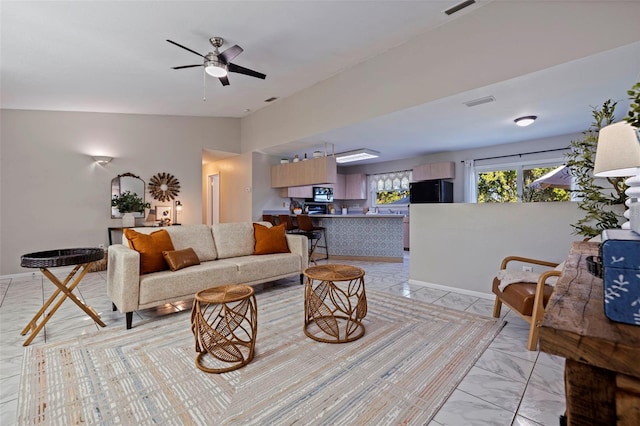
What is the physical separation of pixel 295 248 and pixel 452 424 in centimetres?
278

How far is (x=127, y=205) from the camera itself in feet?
17.6

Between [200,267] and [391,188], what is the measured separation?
227 inches

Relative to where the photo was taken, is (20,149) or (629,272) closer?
(629,272)

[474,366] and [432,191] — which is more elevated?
[432,191]

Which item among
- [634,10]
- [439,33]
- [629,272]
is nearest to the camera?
[629,272]

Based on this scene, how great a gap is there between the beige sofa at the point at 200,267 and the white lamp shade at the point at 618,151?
3.04 meters

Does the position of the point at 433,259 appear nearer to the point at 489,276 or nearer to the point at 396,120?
the point at 489,276

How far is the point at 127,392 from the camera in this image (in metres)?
1.71

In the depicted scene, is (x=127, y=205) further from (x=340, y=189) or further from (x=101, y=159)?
(x=340, y=189)

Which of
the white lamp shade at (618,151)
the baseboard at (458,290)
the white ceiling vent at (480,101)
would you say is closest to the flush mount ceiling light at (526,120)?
the white ceiling vent at (480,101)

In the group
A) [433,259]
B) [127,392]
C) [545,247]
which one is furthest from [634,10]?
Answer: [127,392]

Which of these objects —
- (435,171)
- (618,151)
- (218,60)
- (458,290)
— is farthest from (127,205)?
(618,151)

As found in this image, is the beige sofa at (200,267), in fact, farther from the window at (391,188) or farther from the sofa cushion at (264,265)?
the window at (391,188)

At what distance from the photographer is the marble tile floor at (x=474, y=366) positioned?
155 centimetres
